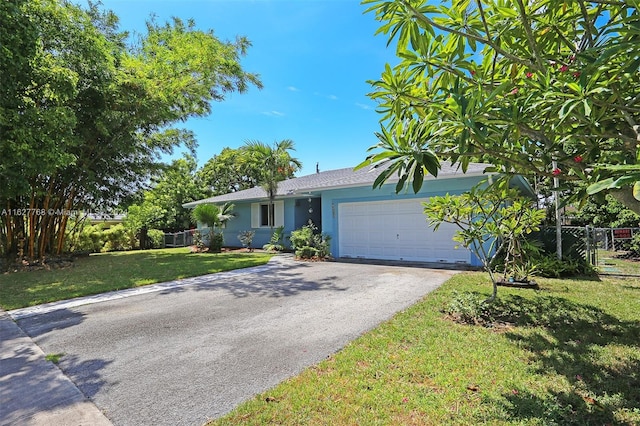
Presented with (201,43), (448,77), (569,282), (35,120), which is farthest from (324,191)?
(448,77)

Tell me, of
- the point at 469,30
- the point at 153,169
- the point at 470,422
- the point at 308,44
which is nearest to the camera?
Answer: the point at 470,422

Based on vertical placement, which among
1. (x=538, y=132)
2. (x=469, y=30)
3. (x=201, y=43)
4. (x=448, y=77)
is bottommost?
(x=538, y=132)

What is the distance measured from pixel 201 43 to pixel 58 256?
34.5 ft

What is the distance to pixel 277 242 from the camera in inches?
635

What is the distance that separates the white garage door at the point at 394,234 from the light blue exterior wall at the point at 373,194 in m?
0.20

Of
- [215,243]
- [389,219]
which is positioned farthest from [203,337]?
[215,243]

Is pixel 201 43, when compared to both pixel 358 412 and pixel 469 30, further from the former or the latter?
pixel 358 412

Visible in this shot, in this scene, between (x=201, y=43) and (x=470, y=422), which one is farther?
(x=201, y=43)

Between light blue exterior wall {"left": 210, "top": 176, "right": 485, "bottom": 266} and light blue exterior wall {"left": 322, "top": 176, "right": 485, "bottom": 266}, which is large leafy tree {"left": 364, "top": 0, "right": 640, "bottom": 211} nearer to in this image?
light blue exterior wall {"left": 210, "top": 176, "right": 485, "bottom": 266}

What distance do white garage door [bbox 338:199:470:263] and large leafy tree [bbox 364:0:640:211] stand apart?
7.93m

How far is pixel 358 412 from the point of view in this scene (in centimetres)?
262

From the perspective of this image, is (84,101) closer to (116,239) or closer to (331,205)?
(331,205)

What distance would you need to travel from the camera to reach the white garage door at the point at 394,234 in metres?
10.8

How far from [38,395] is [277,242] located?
13091 millimetres
